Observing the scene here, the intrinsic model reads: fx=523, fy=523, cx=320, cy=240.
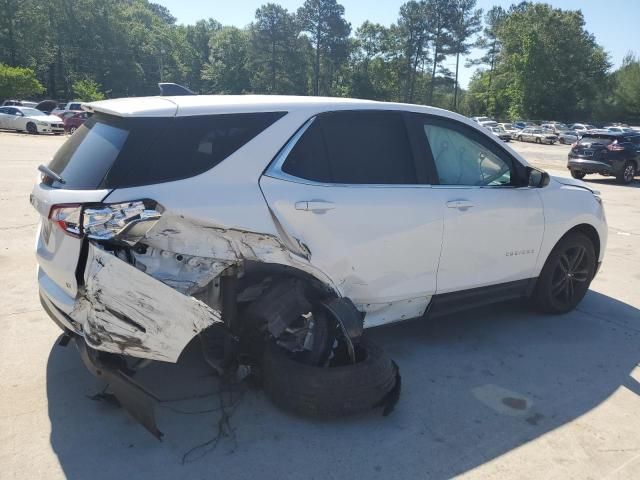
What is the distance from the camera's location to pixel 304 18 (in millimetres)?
83438

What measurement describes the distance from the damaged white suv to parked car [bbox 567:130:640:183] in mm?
14644

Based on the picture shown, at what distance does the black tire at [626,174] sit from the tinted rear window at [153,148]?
16.8 metres

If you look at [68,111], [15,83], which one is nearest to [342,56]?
[15,83]

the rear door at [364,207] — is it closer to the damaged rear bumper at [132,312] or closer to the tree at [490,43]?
the damaged rear bumper at [132,312]

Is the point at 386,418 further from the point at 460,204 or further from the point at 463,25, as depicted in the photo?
the point at 463,25

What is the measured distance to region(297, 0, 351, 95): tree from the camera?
3273 inches

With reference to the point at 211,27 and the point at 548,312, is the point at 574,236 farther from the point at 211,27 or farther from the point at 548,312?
the point at 211,27

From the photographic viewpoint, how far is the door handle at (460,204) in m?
3.71

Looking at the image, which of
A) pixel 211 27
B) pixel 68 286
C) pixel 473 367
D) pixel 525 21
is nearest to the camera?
pixel 68 286

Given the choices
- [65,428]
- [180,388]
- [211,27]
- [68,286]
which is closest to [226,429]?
[180,388]

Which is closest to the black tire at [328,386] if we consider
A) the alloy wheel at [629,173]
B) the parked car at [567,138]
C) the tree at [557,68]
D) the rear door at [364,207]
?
the rear door at [364,207]

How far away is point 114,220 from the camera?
2.64 metres

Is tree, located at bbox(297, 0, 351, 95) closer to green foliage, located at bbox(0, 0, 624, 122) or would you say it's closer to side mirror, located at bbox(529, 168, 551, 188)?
green foliage, located at bbox(0, 0, 624, 122)

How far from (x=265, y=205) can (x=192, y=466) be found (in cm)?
144
